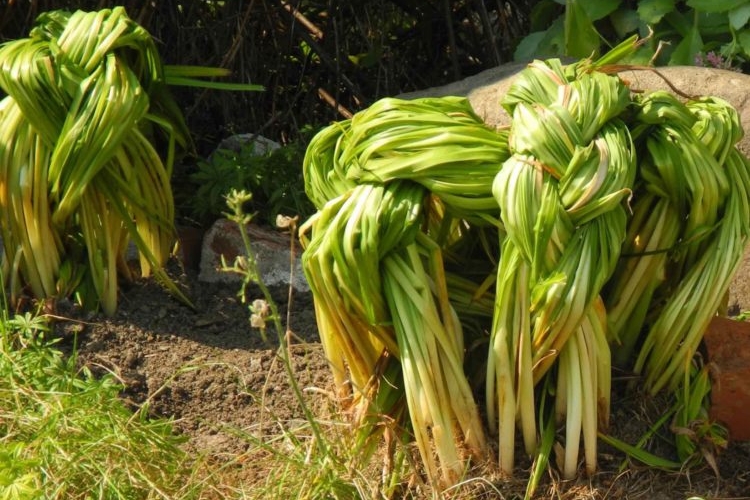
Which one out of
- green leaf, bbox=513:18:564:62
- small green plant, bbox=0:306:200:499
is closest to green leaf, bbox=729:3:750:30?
green leaf, bbox=513:18:564:62

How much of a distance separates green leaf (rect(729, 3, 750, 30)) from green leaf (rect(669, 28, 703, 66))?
0.12 metres

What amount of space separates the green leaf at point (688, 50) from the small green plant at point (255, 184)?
124 cm

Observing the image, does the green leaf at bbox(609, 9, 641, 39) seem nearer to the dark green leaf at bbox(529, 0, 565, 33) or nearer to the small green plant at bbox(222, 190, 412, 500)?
the dark green leaf at bbox(529, 0, 565, 33)

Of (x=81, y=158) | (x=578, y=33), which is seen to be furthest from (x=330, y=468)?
(x=578, y=33)

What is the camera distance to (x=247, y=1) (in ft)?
13.6

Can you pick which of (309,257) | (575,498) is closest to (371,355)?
(309,257)

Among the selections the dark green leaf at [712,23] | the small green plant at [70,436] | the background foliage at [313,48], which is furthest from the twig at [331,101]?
the small green plant at [70,436]

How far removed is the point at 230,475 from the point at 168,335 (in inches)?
23.0

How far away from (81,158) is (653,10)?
1.88 metres

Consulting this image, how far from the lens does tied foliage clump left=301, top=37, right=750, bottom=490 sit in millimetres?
2146

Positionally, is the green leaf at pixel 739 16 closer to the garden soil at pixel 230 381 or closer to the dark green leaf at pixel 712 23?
the dark green leaf at pixel 712 23

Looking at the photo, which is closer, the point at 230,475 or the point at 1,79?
the point at 230,475

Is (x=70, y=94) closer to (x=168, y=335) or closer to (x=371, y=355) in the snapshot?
(x=168, y=335)

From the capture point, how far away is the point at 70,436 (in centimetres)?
246
